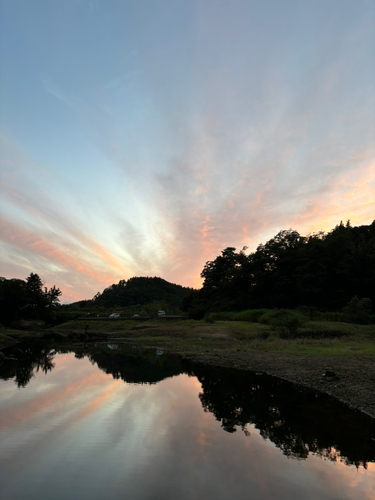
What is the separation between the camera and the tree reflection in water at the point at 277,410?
27.2 feet

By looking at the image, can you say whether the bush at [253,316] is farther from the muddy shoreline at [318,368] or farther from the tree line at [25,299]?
the tree line at [25,299]

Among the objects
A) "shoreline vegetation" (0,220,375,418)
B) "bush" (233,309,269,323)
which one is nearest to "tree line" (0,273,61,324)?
"shoreline vegetation" (0,220,375,418)

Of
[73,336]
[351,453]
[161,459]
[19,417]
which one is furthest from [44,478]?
[73,336]

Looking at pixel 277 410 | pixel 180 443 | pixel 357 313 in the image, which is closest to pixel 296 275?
pixel 357 313

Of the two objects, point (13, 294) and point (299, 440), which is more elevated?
point (13, 294)

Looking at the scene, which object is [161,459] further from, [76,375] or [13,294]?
[13,294]

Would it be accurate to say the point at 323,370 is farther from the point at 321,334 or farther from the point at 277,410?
the point at 321,334

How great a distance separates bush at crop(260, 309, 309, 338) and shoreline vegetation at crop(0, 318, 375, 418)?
0.21 meters

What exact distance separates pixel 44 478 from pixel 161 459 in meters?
2.63

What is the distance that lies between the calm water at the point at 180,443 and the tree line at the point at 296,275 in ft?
148

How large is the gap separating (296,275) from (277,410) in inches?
2422

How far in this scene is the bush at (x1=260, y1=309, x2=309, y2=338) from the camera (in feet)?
115

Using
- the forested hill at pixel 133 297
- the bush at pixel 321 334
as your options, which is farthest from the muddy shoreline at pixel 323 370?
the forested hill at pixel 133 297

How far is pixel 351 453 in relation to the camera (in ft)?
25.7
